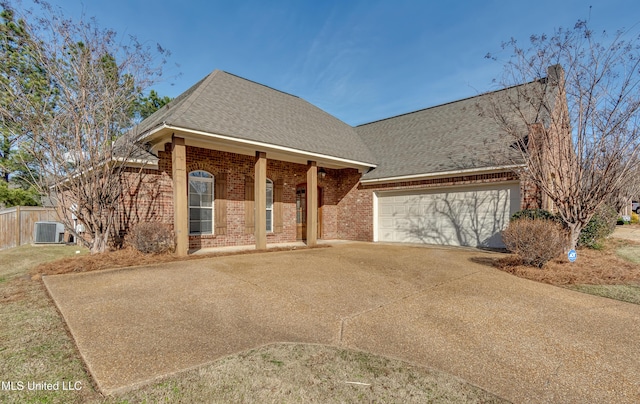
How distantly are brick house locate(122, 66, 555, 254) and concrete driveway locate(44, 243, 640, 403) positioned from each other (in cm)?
334

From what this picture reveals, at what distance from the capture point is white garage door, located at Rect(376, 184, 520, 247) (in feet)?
31.5

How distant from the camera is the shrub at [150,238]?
23.0ft

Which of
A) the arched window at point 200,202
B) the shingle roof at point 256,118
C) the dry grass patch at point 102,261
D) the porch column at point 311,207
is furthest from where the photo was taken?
the porch column at point 311,207

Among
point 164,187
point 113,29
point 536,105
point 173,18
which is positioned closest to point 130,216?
point 164,187

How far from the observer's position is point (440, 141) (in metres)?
11.9

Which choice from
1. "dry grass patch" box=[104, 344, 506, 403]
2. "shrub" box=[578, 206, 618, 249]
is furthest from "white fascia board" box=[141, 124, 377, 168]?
"shrub" box=[578, 206, 618, 249]

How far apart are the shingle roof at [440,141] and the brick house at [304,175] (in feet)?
0.18

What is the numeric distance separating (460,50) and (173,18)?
31.8ft

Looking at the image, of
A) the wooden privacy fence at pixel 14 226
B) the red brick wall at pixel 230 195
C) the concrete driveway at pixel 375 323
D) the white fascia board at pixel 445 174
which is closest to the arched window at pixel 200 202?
the red brick wall at pixel 230 195

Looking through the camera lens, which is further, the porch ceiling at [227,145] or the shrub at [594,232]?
the shrub at [594,232]

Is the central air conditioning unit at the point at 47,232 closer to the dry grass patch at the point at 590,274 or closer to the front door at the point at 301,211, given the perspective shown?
the front door at the point at 301,211

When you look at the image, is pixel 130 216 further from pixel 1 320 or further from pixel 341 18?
pixel 341 18

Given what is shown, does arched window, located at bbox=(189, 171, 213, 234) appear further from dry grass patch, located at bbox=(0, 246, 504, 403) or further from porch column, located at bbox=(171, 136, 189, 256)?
dry grass patch, located at bbox=(0, 246, 504, 403)

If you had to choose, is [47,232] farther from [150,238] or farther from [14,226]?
[150,238]
